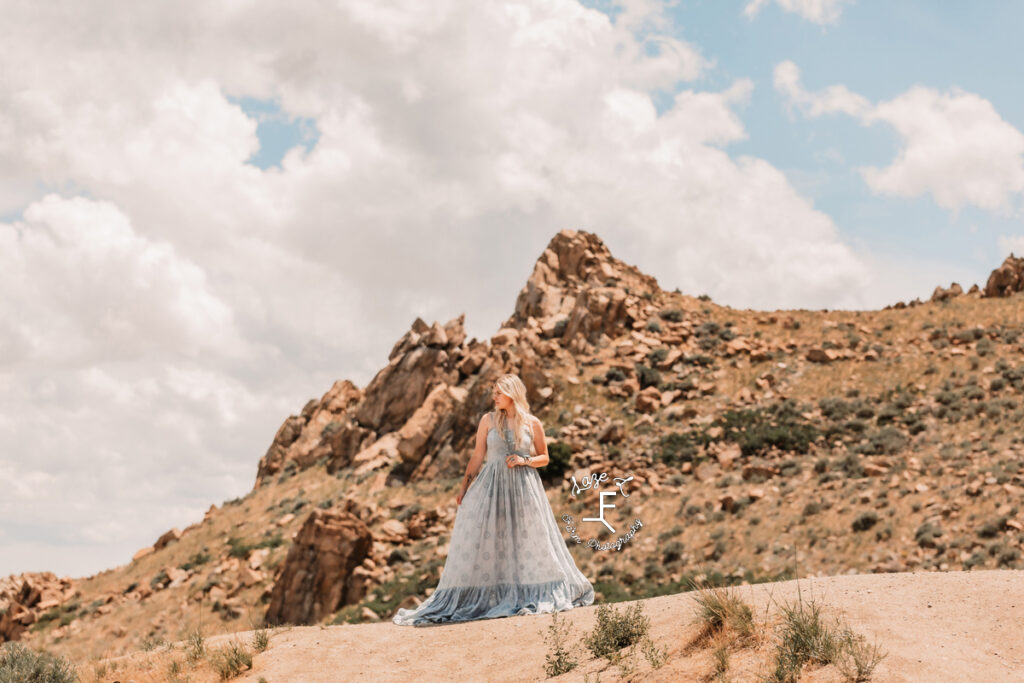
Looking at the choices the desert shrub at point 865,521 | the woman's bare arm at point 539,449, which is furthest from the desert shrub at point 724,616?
the desert shrub at point 865,521

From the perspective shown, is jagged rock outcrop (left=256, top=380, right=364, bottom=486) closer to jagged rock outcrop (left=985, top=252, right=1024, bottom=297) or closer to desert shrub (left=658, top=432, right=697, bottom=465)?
desert shrub (left=658, top=432, right=697, bottom=465)

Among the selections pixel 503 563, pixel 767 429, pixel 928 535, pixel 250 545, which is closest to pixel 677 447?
pixel 767 429

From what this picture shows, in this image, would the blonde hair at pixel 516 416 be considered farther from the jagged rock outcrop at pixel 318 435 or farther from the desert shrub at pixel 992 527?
the jagged rock outcrop at pixel 318 435

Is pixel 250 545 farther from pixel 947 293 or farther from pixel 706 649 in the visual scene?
pixel 947 293

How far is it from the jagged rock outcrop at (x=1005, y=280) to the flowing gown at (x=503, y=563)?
139 feet

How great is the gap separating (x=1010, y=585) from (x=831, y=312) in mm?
37952

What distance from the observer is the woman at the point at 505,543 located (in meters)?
9.20

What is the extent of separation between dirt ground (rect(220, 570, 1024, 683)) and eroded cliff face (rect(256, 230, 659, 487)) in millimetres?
22664

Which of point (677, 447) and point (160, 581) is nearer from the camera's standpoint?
point (677, 447)

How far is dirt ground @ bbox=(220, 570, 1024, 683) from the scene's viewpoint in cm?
557

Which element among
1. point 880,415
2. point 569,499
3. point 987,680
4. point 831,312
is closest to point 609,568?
point 569,499

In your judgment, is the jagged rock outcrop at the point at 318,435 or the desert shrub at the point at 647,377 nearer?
the desert shrub at the point at 647,377

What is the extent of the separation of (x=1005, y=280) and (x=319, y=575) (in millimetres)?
40186

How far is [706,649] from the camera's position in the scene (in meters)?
6.08
